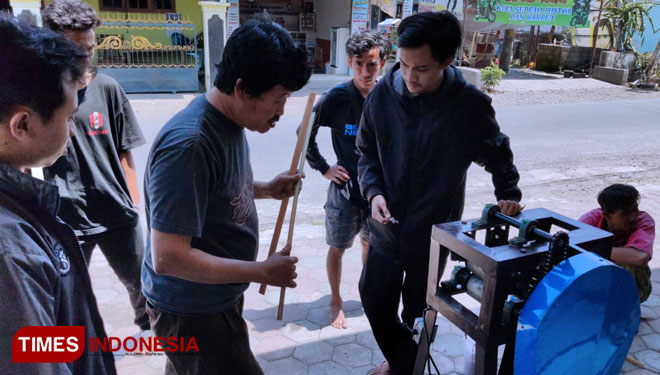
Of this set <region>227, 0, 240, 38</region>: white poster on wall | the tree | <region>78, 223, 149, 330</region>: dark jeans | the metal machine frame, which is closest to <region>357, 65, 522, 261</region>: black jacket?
the metal machine frame

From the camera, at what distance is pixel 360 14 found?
1303 cm

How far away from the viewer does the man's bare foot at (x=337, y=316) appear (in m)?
2.92

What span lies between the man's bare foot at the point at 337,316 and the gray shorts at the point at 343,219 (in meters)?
0.40

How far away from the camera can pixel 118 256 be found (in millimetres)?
2359

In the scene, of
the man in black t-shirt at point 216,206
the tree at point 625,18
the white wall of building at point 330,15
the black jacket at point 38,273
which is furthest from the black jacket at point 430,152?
the tree at point 625,18

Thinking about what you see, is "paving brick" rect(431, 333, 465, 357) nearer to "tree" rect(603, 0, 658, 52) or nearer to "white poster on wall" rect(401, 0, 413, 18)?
"white poster on wall" rect(401, 0, 413, 18)

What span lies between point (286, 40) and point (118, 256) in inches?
60.0

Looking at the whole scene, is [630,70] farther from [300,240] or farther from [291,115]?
[300,240]

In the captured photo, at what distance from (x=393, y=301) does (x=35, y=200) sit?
160cm

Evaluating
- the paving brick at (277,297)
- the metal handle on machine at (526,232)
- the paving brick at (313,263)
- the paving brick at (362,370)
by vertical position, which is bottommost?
the paving brick at (362,370)

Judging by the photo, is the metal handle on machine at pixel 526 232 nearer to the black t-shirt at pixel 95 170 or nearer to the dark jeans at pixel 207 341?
the dark jeans at pixel 207 341

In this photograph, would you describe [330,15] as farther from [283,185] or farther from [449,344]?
[283,185]

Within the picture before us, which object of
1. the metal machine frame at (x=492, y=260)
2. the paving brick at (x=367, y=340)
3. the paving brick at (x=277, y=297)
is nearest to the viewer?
the metal machine frame at (x=492, y=260)

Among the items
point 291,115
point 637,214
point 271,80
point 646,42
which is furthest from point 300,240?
point 646,42
